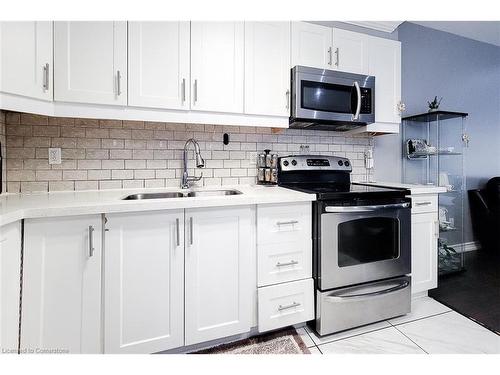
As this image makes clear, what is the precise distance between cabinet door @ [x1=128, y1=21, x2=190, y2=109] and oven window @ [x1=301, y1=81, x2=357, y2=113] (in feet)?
2.84

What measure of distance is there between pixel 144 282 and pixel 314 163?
1.55m

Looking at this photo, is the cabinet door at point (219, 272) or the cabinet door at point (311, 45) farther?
the cabinet door at point (311, 45)

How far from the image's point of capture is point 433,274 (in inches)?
83.7

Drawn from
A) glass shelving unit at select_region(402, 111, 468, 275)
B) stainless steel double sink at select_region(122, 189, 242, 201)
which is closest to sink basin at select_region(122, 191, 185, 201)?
stainless steel double sink at select_region(122, 189, 242, 201)

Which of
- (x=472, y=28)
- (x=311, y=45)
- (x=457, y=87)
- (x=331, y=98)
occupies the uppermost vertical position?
(x=472, y=28)

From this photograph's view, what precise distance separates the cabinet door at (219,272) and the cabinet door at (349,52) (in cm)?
145

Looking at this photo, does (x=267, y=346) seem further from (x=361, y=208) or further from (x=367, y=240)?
(x=361, y=208)

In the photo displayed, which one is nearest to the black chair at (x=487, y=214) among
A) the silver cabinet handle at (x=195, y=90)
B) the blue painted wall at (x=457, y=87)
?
the blue painted wall at (x=457, y=87)

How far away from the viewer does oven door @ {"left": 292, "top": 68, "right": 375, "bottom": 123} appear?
75.2 inches

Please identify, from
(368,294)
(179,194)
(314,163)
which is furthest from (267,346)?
(314,163)

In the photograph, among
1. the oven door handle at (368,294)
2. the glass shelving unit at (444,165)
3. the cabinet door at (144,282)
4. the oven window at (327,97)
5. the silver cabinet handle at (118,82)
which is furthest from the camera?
the glass shelving unit at (444,165)

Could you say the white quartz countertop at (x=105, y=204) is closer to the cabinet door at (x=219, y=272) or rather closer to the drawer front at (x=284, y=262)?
the cabinet door at (x=219, y=272)

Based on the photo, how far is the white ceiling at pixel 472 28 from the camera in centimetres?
286

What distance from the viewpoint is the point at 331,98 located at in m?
2.02
